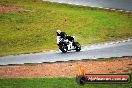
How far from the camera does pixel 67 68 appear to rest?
22406 mm

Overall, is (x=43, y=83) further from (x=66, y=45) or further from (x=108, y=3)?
(x=108, y=3)

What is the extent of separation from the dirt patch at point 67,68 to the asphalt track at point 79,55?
1.44 m

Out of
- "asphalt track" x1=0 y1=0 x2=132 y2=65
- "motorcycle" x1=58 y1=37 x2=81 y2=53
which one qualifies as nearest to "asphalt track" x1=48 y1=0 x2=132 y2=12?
"asphalt track" x1=0 y1=0 x2=132 y2=65

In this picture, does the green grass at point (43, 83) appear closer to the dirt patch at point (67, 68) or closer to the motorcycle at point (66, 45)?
the dirt patch at point (67, 68)

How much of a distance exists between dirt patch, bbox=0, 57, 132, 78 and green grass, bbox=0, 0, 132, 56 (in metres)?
7.66

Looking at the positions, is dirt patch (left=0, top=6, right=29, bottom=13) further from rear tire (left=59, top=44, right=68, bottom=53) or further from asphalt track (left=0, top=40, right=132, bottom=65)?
rear tire (left=59, top=44, right=68, bottom=53)

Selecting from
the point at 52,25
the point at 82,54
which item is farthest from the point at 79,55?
the point at 52,25

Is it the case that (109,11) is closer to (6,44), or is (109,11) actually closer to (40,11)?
(40,11)

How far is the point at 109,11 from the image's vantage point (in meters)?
44.4

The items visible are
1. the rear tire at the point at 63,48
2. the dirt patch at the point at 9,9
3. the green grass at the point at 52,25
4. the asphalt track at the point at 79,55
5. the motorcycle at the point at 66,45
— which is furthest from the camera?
the dirt patch at the point at 9,9

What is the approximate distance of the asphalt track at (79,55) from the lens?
25.5 metres

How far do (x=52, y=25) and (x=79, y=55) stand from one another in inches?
585

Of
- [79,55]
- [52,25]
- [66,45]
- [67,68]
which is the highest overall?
[66,45]

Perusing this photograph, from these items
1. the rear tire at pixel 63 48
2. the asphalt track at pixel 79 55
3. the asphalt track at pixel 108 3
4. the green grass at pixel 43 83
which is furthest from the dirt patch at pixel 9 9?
the green grass at pixel 43 83
